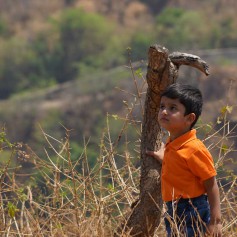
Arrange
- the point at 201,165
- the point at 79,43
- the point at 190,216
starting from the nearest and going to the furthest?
the point at 201,165 → the point at 190,216 → the point at 79,43

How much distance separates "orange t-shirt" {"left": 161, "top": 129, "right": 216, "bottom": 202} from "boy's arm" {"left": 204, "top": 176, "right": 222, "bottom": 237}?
0.10 feet

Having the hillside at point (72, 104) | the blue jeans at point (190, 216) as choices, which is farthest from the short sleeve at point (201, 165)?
the hillside at point (72, 104)

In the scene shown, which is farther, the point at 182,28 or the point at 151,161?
the point at 182,28

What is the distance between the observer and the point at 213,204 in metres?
3.87

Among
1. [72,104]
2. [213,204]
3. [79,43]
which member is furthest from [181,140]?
[79,43]

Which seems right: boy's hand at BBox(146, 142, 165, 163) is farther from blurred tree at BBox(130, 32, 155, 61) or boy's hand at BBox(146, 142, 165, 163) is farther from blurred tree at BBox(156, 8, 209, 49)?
blurred tree at BBox(130, 32, 155, 61)

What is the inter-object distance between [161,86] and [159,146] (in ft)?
0.95

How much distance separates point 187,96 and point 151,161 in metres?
0.48

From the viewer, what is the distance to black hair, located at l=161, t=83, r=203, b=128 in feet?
13.0

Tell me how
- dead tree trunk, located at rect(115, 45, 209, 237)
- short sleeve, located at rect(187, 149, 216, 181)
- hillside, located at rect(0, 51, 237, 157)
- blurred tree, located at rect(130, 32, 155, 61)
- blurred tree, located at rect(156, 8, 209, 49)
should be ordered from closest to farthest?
1. short sleeve, located at rect(187, 149, 216, 181)
2. dead tree trunk, located at rect(115, 45, 209, 237)
3. hillside, located at rect(0, 51, 237, 157)
4. blurred tree, located at rect(130, 32, 155, 61)
5. blurred tree, located at rect(156, 8, 209, 49)

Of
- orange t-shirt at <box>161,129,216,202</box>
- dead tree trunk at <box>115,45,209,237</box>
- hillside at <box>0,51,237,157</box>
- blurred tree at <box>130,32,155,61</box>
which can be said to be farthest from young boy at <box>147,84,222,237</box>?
blurred tree at <box>130,32,155,61</box>

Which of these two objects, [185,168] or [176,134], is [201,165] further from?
[176,134]

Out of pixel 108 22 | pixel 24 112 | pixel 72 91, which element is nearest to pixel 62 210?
pixel 24 112

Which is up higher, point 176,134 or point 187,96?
point 187,96
